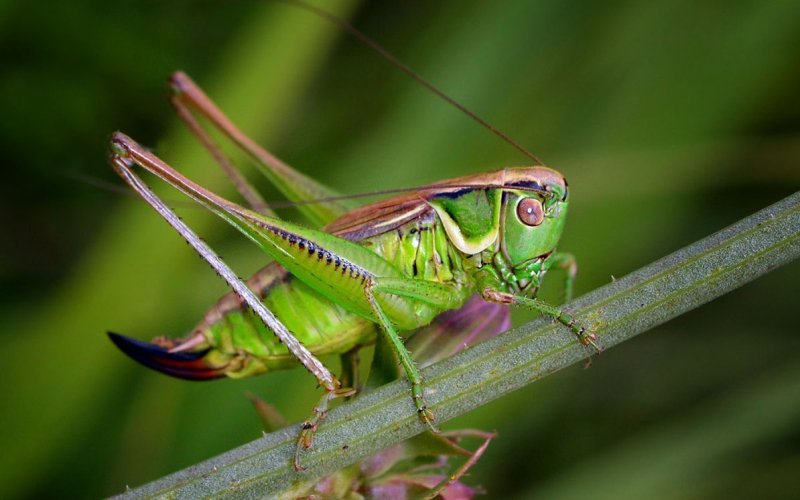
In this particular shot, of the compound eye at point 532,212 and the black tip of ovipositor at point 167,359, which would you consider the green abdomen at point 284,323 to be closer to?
the black tip of ovipositor at point 167,359

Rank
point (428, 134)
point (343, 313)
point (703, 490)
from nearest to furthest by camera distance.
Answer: point (343, 313) → point (703, 490) → point (428, 134)

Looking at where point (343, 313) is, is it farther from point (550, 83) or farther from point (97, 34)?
point (97, 34)

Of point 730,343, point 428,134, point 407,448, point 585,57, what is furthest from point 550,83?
point 407,448

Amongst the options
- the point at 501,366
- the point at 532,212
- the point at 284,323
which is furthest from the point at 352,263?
the point at 501,366

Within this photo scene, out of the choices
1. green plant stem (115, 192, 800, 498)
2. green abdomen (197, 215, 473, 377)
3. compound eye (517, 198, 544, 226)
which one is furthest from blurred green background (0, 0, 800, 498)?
green plant stem (115, 192, 800, 498)

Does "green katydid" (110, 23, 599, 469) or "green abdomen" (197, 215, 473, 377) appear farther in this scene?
"green abdomen" (197, 215, 473, 377)

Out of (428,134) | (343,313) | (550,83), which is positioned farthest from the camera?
(550,83)

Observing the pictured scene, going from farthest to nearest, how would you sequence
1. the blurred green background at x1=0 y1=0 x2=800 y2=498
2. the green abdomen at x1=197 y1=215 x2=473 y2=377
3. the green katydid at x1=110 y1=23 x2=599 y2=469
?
the blurred green background at x1=0 y1=0 x2=800 y2=498 → the green abdomen at x1=197 y1=215 x2=473 y2=377 → the green katydid at x1=110 y1=23 x2=599 y2=469

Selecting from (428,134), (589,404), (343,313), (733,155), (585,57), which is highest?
(585,57)

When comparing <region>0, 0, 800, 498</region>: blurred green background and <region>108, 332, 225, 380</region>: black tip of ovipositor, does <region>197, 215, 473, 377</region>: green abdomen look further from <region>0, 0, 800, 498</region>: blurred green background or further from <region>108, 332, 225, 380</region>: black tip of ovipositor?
<region>0, 0, 800, 498</region>: blurred green background
